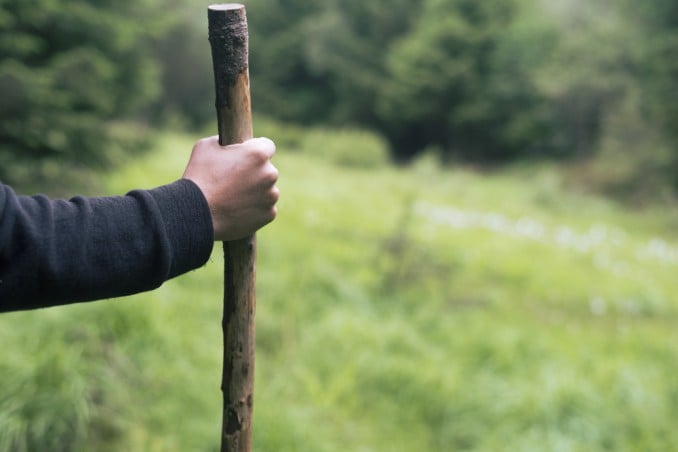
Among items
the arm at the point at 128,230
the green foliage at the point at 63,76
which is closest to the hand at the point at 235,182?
the arm at the point at 128,230

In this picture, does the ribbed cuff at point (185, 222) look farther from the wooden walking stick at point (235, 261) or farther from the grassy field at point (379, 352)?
the grassy field at point (379, 352)

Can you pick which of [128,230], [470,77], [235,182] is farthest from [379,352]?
[470,77]

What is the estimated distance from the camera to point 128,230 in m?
1.30

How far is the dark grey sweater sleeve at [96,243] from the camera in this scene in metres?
1.22

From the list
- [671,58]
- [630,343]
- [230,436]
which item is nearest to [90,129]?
[630,343]

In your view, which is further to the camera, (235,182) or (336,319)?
(336,319)

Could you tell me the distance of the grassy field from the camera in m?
3.56

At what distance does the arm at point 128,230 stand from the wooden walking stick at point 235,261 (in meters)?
0.12

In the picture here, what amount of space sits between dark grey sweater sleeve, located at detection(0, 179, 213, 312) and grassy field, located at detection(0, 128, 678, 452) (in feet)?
6.90

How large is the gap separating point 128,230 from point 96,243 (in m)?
0.06

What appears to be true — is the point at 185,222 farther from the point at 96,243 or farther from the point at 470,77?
the point at 470,77

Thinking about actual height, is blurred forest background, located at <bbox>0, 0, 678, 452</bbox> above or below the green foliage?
below

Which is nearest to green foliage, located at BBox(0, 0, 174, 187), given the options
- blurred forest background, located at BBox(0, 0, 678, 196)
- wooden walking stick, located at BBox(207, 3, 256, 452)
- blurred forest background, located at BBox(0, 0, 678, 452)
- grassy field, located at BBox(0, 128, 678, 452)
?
blurred forest background, located at BBox(0, 0, 678, 452)

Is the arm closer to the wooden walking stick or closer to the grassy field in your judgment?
the wooden walking stick
